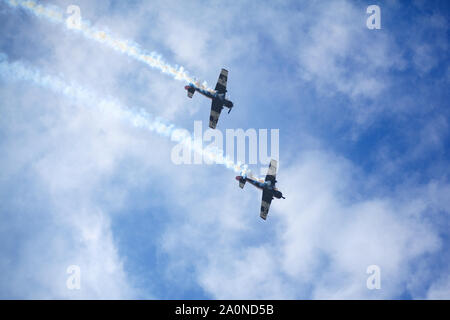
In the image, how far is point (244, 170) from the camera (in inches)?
2660

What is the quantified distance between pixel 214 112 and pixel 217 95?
347cm

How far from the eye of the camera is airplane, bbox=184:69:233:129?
65812 millimetres

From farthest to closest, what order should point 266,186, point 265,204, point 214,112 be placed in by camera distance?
point 265,204 → point 214,112 → point 266,186

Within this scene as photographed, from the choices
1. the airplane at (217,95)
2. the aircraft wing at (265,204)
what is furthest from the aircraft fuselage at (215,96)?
the aircraft wing at (265,204)

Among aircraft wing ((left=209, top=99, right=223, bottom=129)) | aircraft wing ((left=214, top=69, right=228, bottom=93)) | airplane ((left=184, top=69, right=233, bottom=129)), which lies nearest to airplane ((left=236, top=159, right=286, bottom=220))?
aircraft wing ((left=209, top=99, right=223, bottom=129))

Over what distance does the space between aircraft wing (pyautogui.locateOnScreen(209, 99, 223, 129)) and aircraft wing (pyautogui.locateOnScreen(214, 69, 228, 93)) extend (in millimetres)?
2185

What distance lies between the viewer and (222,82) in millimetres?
→ 66000

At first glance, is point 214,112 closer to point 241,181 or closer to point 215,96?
point 215,96

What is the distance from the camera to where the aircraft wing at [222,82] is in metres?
65.6

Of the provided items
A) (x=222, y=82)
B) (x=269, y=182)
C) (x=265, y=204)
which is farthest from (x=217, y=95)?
(x=265, y=204)
